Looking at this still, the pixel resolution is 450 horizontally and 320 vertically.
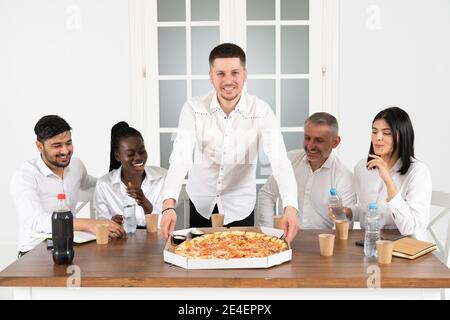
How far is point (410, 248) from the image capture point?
2.22 m

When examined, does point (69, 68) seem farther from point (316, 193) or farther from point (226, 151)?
point (316, 193)

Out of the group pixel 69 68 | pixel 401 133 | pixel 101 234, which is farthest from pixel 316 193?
pixel 69 68

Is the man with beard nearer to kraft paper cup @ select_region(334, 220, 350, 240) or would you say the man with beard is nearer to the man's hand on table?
the man's hand on table

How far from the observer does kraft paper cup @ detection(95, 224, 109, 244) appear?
7.89 feet

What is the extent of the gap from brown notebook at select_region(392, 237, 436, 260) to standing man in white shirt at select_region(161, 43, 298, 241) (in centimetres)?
39

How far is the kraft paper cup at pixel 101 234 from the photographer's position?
2.41 metres

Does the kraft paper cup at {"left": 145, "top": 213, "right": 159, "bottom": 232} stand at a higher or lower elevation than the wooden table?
higher

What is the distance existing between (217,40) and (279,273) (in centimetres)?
320

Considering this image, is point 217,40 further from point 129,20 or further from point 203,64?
point 129,20

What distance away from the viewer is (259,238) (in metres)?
2.33

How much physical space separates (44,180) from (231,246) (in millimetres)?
1240

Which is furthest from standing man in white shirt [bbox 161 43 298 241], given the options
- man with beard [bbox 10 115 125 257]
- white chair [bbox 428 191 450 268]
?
white chair [bbox 428 191 450 268]
